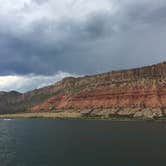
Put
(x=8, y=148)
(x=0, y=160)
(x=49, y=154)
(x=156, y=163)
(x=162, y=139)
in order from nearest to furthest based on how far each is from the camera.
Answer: (x=156, y=163) → (x=0, y=160) → (x=49, y=154) → (x=8, y=148) → (x=162, y=139)

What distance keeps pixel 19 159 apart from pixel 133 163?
26413 millimetres

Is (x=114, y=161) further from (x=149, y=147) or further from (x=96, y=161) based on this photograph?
(x=149, y=147)

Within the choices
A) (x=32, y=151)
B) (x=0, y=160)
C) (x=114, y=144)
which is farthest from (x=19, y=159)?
(x=114, y=144)

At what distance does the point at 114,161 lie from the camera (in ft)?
247

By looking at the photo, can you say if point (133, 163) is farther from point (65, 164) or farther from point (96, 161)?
point (65, 164)

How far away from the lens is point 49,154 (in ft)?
285

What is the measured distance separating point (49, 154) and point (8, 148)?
19568 mm

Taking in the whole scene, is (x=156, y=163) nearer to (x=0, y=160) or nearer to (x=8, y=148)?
(x=0, y=160)

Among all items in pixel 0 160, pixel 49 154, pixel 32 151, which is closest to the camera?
pixel 0 160

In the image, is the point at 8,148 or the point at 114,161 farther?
the point at 8,148

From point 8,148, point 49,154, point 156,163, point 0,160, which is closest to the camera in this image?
point 156,163

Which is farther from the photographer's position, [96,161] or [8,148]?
[8,148]

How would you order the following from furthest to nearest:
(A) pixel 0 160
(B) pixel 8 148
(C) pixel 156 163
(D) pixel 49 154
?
(B) pixel 8 148 < (D) pixel 49 154 < (A) pixel 0 160 < (C) pixel 156 163

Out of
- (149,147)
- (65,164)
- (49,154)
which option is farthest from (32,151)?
(149,147)
